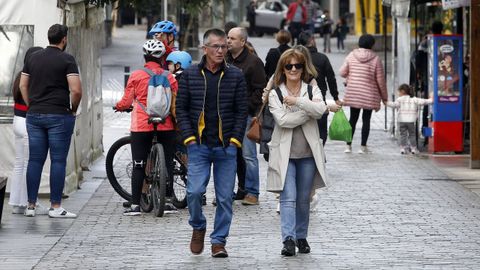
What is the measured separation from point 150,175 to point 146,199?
0.28 meters

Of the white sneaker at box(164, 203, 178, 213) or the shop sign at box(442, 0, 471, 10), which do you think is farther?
the shop sign at box(442, 0, 471, 10)

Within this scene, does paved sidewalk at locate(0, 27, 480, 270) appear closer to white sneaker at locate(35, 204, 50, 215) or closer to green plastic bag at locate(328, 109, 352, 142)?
white sneaker at locate(35, 204, 50, 215)

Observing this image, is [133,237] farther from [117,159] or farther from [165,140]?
[117,159]

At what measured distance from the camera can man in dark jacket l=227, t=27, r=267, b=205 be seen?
1461 cm

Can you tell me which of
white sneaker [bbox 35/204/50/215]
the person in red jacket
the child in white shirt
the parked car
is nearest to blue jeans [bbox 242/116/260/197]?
white sneaker [bbox 35/204/50/215]

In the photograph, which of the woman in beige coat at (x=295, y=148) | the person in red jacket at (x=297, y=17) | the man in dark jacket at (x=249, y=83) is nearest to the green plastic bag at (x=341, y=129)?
the man in dark jacket at (x=249, y=83)

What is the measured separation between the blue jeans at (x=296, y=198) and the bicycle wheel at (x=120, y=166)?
333cm

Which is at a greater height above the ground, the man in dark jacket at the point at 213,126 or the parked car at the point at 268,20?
the man in dark jacket at the point at 213,126

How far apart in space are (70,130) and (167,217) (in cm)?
124

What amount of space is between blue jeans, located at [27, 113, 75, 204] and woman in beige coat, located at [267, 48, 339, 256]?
9.09ft

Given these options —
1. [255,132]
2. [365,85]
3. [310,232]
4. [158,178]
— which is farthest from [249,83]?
[365,85]

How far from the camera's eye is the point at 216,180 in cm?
1134

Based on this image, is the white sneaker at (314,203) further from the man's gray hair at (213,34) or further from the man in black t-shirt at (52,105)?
the man's gray hair at (213,34)

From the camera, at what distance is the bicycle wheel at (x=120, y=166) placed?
14781 millimetres
